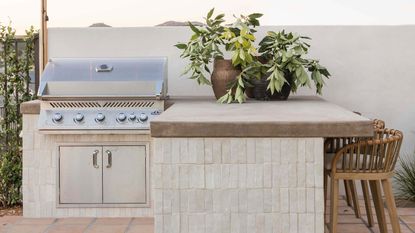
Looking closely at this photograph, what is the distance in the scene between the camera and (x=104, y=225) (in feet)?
16.5

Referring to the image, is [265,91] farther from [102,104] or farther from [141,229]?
[141,229]

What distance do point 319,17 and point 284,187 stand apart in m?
3.33

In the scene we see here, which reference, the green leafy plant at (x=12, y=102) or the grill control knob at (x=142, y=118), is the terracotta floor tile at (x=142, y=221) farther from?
the green leafy plant at (x=12, y=102)

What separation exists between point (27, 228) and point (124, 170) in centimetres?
83

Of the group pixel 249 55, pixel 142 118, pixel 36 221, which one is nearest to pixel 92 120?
pixel 142 118

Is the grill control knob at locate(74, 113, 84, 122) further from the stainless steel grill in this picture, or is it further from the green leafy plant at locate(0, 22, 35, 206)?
the green leafy plant at locate(0, 22, 35, 206)

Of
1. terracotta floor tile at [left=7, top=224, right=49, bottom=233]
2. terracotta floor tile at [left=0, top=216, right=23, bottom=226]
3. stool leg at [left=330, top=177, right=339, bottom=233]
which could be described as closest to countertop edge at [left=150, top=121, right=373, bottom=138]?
stool leg at [left=330, top=177, right=339, bottom=233]

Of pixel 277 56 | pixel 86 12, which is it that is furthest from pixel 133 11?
pixel 277 56

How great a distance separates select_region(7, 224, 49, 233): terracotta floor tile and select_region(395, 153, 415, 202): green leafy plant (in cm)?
300

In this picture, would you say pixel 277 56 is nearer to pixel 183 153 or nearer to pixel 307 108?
pixel 307 108

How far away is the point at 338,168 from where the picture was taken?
3943mm

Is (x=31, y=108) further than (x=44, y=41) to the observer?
No

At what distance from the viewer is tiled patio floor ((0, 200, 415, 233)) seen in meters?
4.86

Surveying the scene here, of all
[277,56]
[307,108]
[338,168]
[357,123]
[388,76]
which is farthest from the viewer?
[388,76]
